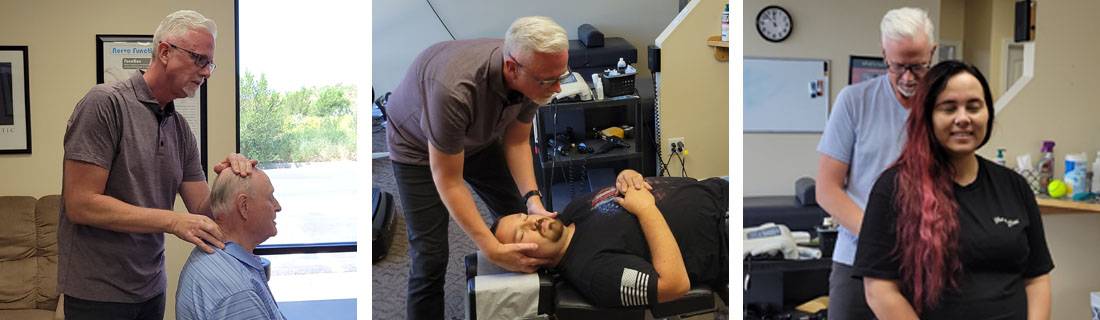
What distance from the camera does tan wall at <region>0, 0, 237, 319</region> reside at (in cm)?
249

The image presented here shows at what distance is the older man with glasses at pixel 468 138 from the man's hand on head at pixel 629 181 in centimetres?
21

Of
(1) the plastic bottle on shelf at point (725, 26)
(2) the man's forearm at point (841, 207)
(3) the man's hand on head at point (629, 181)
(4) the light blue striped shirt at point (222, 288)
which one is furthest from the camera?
(1) the plastic bottle on shelf at point (725, 26)

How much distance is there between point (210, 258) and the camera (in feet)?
6.75

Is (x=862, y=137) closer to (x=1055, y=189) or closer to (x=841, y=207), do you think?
(x=841, y=207)

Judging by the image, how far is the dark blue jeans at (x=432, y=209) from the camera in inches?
91.7

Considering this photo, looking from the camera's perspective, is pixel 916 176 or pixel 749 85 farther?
pixel 749 85

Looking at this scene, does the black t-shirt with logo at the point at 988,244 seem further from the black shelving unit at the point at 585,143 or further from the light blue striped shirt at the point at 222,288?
the light blue striped shirt at the point at 222,288

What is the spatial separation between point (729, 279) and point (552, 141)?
2.21 ft

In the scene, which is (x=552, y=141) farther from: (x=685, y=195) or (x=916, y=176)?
(x=916, y=176)

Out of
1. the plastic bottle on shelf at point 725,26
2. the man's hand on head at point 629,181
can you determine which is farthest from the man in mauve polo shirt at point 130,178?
the plastic bottle on shelf at point 725,26

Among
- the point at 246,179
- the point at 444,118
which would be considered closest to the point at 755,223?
the point at 444,118

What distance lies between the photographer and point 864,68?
2.29 meters

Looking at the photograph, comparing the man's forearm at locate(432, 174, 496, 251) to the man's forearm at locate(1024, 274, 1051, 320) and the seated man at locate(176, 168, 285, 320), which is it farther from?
the man's forearm at locate(1024, 274, 1051, 320)

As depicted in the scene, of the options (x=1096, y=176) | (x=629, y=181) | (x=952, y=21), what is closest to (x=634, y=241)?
(x=629, y=181)
